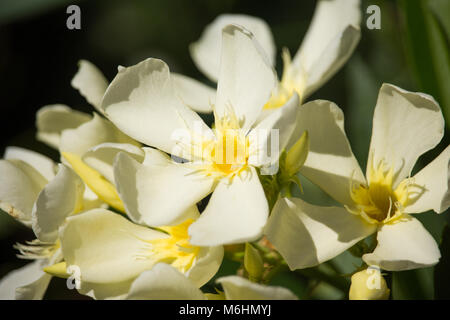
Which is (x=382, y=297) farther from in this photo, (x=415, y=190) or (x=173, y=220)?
(x=173, y=220)

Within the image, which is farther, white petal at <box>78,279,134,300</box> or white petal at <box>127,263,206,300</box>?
white petal at <box>78,279,134,300</box>

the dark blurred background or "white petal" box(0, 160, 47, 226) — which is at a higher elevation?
the dark blurred background

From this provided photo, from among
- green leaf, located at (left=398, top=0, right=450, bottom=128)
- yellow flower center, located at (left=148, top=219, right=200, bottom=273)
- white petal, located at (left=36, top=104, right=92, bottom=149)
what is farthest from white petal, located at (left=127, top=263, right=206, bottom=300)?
green leaf, located at (left=398, top=0, right=450, bottom=128)

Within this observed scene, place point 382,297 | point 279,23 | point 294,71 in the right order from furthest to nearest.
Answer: point 279,23
point 294,71
point 382,297

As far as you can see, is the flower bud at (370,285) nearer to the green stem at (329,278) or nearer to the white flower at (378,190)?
the white flower at (378,190)

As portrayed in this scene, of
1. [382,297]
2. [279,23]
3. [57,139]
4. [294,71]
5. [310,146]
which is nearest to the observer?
[382,297]

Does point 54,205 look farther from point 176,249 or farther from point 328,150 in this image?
point 328,150

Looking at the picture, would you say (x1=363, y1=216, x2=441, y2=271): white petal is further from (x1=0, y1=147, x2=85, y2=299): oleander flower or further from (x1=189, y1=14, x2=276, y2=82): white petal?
(x1=189, y1=14, x2=276, y2=82): white petal
